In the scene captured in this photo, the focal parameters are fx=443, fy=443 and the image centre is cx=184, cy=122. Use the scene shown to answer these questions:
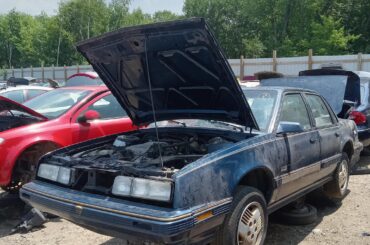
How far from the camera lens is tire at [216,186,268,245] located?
3439 millimetres

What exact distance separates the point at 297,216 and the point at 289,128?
117 cm

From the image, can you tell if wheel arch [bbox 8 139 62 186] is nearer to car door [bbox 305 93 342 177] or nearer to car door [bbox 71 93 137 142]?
car door [bbox 71 93 137 142]

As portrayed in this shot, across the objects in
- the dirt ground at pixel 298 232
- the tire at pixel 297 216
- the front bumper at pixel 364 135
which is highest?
the front bumper at pixel 364 135

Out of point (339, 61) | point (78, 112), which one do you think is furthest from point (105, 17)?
point (78, 112)

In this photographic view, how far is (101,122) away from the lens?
641 cm

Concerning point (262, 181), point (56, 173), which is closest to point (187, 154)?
point (262, 181)

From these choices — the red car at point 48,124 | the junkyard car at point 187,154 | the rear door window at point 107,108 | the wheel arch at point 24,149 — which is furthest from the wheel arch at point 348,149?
the wheel arch at point 24,149

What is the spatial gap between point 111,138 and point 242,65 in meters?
20.6

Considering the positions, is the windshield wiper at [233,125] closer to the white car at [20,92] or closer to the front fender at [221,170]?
the front fender at [221,170]

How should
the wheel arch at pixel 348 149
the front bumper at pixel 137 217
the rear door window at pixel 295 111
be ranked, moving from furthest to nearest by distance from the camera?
the wheel arch at pixel 348 149, the rear door window at pixel 295 111, the front bumper at pixel 137 217

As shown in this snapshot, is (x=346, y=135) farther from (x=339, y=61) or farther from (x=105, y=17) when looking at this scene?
(x=105, y=17)

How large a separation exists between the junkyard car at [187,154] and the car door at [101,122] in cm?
118

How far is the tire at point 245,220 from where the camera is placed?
11.3ft

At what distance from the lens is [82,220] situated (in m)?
3.44
